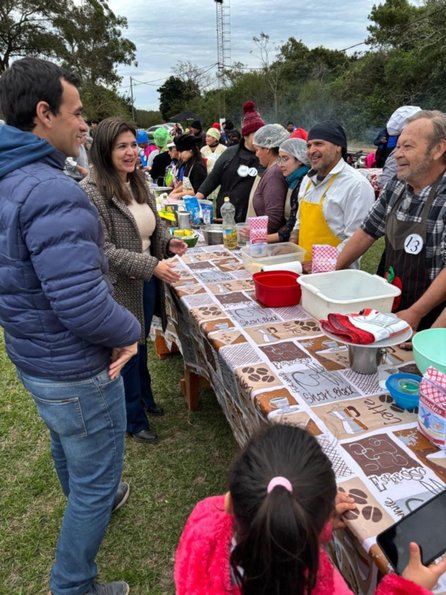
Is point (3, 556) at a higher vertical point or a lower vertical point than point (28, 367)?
lower

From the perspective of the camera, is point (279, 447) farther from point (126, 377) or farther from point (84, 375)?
point (126, 377)

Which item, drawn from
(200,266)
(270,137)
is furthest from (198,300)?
(270,137)

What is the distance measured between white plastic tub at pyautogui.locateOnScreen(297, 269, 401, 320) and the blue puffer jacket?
31.8 inches

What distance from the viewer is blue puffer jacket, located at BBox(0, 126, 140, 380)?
1052 millimetres

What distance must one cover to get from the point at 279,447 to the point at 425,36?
65.3 ft

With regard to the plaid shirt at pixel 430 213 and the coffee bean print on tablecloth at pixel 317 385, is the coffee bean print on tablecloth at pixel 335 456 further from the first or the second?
the plaid shirt at pixel 430 213

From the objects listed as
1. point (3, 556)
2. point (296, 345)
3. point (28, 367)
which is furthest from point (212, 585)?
point (3, 556)

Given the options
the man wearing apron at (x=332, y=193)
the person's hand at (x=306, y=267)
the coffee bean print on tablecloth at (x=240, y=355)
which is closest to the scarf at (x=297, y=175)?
the man wearing apron at (x=332, y=193)

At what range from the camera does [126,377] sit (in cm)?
230

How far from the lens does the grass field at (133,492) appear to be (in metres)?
1.82

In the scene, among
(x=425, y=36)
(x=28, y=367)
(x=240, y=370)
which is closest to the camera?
(x=28, y=367)

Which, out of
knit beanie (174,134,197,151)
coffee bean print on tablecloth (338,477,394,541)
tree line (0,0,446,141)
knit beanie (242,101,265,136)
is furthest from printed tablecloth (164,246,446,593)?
tree line (0,0,446,141)

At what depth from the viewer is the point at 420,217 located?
5.93 feet

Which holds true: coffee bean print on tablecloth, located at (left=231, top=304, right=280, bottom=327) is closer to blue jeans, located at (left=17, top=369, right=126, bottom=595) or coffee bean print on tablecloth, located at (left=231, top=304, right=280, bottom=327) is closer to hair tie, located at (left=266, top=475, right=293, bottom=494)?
blue jeans, located at (left=17, top=369, right=126, bottom=595)
